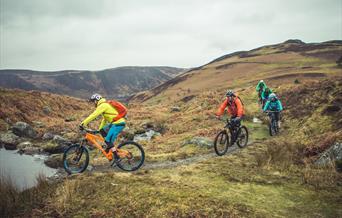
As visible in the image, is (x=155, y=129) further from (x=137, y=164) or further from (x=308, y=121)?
(x=137, y=164)

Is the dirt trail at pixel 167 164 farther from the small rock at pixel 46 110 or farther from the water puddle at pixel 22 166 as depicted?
the small rock at pixel 46 110

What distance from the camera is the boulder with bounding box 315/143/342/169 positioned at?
11.4 meters

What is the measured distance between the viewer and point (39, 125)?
3266 cm

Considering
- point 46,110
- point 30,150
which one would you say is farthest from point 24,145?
point 46,110

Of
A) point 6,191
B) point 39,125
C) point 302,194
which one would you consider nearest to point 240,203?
point 302,194

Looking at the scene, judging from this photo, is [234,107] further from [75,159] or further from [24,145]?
[24,145]

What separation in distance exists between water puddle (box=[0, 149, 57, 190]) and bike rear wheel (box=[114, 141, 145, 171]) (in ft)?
A: 17.8

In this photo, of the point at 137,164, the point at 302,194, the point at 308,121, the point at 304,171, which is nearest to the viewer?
the point at 302,194

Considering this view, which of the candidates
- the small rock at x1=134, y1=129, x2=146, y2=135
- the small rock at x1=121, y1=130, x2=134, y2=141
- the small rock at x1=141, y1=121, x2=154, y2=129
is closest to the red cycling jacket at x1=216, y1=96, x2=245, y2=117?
the small rock at x1=121, y1=130, x2=134, y2=141

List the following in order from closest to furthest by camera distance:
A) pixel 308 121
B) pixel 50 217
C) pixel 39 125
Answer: pixel 50 217 → pixel 308 121 → pixel 39 125

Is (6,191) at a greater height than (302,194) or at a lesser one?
greater

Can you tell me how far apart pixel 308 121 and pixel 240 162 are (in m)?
10.4

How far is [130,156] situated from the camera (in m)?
12.2

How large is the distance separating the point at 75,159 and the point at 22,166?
29.6 ft
